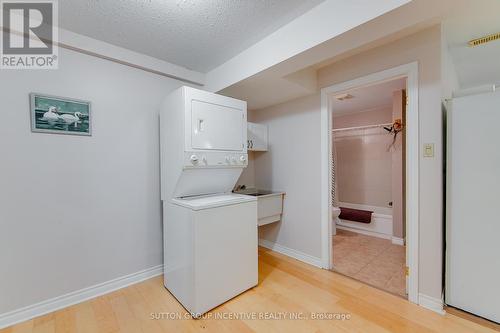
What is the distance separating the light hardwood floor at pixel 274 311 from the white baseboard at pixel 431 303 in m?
0.04

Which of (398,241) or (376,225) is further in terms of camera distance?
(376,225)

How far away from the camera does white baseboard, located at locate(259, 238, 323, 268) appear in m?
2.55

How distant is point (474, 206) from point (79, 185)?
3.18 m

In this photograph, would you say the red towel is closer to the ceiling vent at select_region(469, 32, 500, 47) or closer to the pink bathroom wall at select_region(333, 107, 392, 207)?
the pink bathroom wall at select_region(333, 107, 392, 207)

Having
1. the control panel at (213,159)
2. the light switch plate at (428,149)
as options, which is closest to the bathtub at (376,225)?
the light switch plate at (428,149)

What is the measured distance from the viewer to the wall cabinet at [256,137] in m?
2.93

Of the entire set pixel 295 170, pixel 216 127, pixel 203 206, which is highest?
pixel 216 127

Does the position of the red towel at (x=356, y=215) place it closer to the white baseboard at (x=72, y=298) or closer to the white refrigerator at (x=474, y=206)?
the white refrigerator at (x=474, y=206)

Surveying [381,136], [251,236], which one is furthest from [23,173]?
[381,136]

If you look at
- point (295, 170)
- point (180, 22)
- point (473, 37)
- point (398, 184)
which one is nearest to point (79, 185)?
point (180, 22)

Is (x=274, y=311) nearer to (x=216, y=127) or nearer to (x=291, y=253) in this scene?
(x=291, y=253)

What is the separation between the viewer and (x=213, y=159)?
1.96m

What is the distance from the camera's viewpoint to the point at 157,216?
7.67 ft

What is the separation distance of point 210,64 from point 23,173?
1914 millimetres
